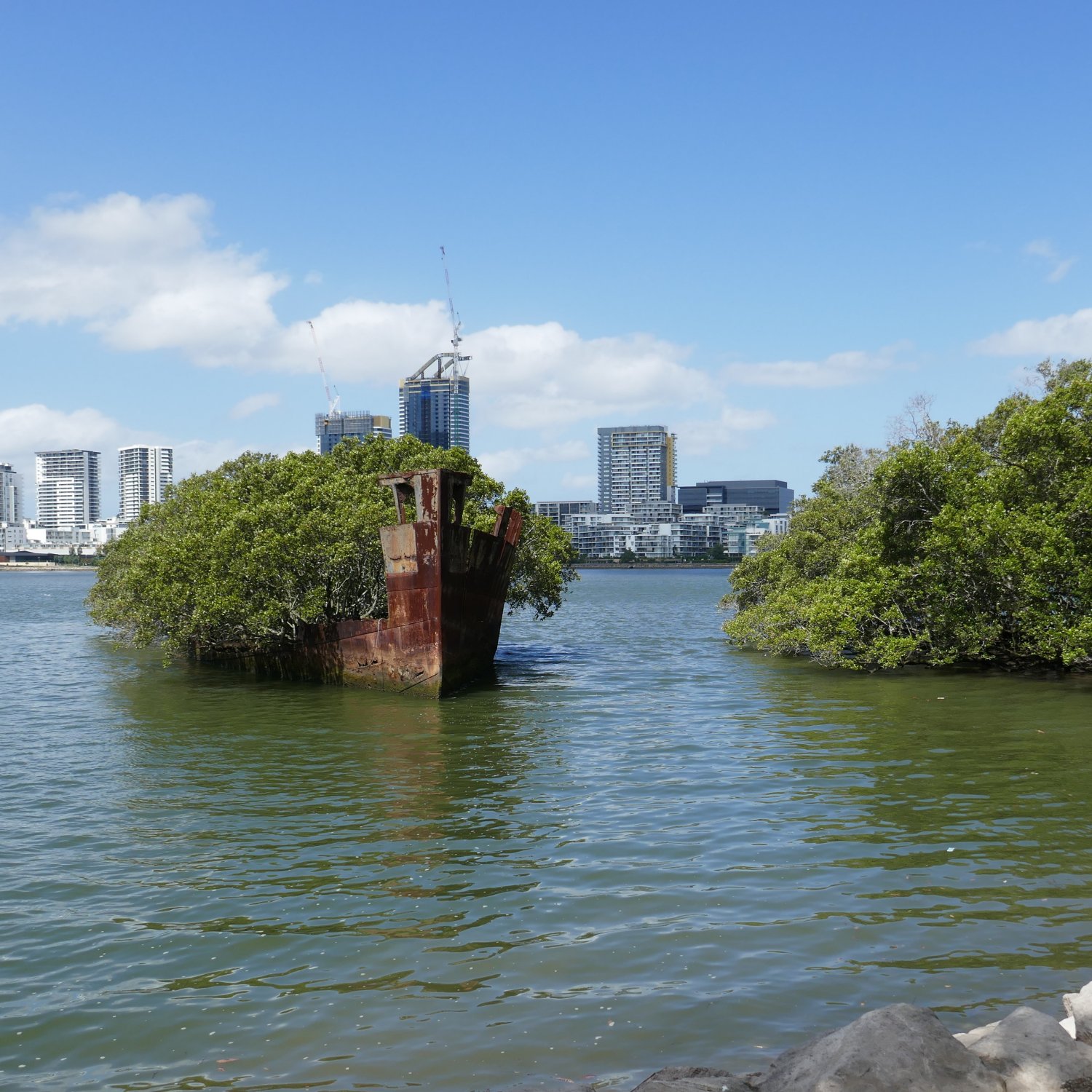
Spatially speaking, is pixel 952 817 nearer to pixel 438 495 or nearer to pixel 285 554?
pixel 438 495

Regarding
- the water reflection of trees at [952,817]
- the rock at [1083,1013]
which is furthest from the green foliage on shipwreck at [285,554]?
the rock at [1083,1013]

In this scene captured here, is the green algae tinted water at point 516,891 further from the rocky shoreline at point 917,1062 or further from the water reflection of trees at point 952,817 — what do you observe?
the rocky shoreline at point 917,1062

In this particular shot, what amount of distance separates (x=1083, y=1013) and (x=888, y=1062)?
172 centimetres

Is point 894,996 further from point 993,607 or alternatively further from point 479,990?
point 993,607

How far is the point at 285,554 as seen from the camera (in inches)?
1166

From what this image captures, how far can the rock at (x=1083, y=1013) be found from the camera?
6.87 meters

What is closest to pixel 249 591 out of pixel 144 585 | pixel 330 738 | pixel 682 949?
pixel 144 585

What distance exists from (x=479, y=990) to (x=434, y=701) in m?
18.8

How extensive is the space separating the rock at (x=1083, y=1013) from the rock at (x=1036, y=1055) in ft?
0.56

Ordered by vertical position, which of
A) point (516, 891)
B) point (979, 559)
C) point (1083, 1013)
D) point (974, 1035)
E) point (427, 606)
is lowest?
point (516, 891)

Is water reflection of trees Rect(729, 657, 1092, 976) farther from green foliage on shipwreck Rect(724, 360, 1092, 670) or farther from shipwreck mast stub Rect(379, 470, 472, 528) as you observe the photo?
shipwreck mast stub Rect(379, 470, 472, 528)

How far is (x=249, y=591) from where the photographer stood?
30.7m

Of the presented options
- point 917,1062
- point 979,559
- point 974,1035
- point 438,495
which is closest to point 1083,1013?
point 974,1035

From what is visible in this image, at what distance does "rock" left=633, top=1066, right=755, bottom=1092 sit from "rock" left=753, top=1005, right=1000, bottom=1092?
0.19 m
